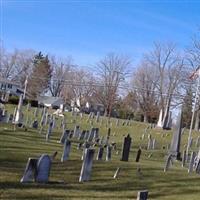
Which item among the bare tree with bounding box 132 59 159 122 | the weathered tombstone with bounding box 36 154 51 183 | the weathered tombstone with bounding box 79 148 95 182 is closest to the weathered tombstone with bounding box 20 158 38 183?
the weathered tombstone with bounding box 36 154 51 183

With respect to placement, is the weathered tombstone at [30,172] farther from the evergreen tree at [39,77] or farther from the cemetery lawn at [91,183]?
the evergreen tree at [39,77]

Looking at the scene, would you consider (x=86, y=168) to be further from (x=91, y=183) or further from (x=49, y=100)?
(x=49, y=100)

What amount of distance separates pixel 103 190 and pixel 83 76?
3355 inches

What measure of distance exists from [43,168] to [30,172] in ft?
0.93

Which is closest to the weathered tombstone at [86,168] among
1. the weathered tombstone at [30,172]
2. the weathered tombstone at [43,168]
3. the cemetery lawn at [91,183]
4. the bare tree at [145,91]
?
the cemetery lawn at [91,183]

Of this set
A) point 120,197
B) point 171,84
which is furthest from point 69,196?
point 171,84

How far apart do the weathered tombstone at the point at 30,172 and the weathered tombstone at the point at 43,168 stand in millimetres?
83

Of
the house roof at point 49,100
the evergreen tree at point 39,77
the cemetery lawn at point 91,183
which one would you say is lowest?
the cemetery lawn at point 91,183

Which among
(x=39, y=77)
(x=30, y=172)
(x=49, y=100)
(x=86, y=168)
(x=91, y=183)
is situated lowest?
(x=91, y=183)

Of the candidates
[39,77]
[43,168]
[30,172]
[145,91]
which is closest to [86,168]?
[43,168]

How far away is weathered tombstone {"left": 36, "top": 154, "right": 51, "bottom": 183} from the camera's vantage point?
931 cm

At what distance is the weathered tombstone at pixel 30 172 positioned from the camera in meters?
9.14

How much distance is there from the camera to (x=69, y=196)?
28.5 ft

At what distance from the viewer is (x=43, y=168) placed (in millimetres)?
9367
